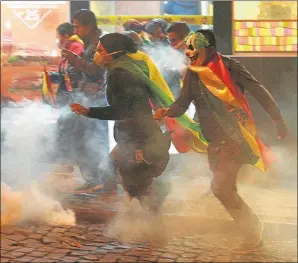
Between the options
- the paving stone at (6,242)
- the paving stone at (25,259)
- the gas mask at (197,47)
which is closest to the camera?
the gas mask at (197,47)

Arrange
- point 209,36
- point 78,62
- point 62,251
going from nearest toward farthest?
point 209,36, point 78,62, point 62,251

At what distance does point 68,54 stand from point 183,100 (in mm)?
787

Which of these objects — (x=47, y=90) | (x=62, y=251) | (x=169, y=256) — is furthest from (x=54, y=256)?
(x=47, y=90)

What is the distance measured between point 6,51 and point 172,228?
157 cm

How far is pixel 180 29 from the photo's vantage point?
8.92ft

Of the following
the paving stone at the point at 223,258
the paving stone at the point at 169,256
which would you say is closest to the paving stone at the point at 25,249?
the paving stone at the point at 169,256

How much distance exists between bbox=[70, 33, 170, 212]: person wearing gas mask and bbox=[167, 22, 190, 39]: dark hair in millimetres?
262

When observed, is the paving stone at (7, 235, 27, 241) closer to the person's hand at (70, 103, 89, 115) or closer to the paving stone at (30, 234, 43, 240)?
the paving stone at (30, 234, 43, 240)

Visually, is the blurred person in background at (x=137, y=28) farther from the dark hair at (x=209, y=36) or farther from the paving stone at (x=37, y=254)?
the paving stone at (x=37, y=254)

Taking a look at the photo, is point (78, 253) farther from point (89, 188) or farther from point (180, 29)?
point (180, 29)

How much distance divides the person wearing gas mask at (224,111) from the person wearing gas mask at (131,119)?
0.14 meters

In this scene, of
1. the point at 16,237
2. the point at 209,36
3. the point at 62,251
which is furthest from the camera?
the point at 16,237

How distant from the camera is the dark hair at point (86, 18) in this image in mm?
2754

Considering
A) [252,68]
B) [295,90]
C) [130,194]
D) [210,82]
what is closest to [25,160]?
[130,194]
